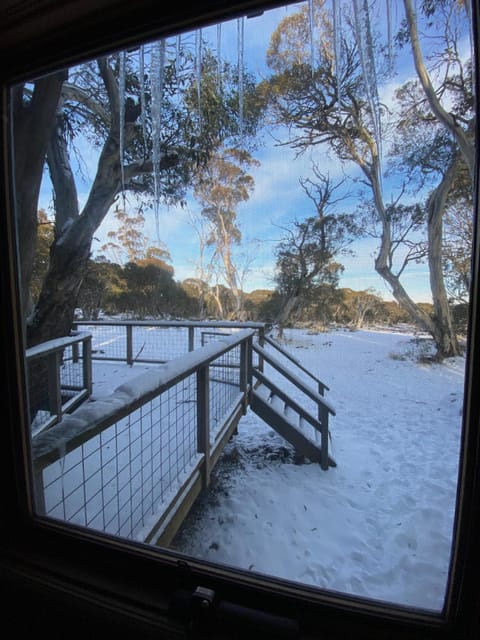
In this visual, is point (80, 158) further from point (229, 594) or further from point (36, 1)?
point (229, 594)

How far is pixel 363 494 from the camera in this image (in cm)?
201

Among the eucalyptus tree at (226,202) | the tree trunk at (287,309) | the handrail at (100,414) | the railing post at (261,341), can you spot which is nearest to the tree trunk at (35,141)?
the handrail at (100,414)

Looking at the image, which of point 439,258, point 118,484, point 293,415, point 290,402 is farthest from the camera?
point 293,415

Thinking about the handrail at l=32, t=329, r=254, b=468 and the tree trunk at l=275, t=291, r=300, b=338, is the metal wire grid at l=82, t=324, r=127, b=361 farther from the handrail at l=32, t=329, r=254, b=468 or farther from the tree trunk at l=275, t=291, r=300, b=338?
the handrail at l=32, t=329, r=254, b=468

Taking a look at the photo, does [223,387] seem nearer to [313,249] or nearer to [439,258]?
[439,258]

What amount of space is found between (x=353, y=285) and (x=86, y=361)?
293 centimetres

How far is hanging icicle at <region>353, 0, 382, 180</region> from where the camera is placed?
0.75 meters

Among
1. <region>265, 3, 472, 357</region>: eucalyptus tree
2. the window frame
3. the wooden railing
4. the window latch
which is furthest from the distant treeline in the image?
the window latch

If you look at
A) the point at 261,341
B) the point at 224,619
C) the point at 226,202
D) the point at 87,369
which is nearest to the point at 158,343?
the point at 87,369

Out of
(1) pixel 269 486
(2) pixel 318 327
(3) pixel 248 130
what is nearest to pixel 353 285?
(2) pixel 318 327

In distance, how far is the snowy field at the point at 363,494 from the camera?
126 centimetres

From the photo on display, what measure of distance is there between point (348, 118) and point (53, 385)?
9.03 ft

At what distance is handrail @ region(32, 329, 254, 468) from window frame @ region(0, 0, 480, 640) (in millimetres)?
67

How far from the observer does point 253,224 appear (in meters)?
3.20
